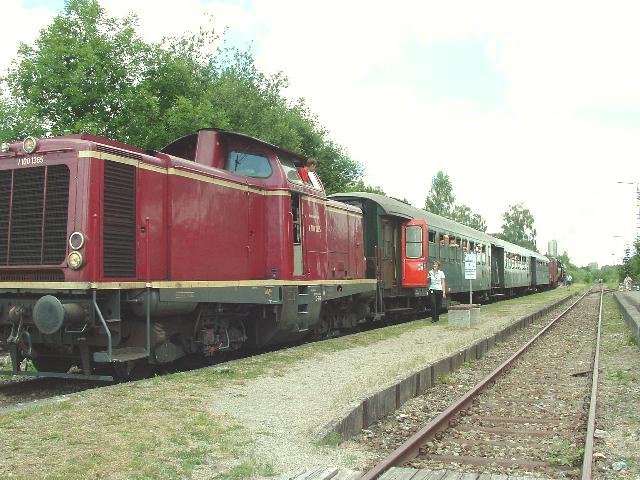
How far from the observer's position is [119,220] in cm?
805

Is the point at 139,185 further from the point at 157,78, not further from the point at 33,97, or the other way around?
the point at 157,78

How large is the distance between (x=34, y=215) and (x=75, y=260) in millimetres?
1006

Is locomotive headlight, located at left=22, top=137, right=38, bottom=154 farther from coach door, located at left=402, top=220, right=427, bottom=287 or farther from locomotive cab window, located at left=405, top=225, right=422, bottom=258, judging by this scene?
locomotive cab window, located at left=405, top=225, right=422, bottom=258

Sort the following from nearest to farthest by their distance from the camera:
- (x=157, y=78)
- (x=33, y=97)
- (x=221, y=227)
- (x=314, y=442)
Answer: (x=314, y=442)
(x=221, y=227)
(x=33, y=97)
(x=157, y=78)

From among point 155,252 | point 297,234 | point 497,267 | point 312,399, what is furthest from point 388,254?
point 497,267

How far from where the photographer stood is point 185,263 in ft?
29.6

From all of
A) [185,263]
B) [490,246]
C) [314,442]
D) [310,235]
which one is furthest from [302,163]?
[490,246]

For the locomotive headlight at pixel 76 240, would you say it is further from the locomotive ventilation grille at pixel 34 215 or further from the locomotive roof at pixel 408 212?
the locomotive roof at pixel 408 212

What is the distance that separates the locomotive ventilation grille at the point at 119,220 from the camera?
25.7ft

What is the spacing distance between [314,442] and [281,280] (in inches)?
222

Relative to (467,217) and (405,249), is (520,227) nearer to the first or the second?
(467,217)

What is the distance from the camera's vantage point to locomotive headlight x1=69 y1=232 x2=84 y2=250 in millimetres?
7492

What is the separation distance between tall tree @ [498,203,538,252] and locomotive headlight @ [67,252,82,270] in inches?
4373

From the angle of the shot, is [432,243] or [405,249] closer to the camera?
[405,249]
